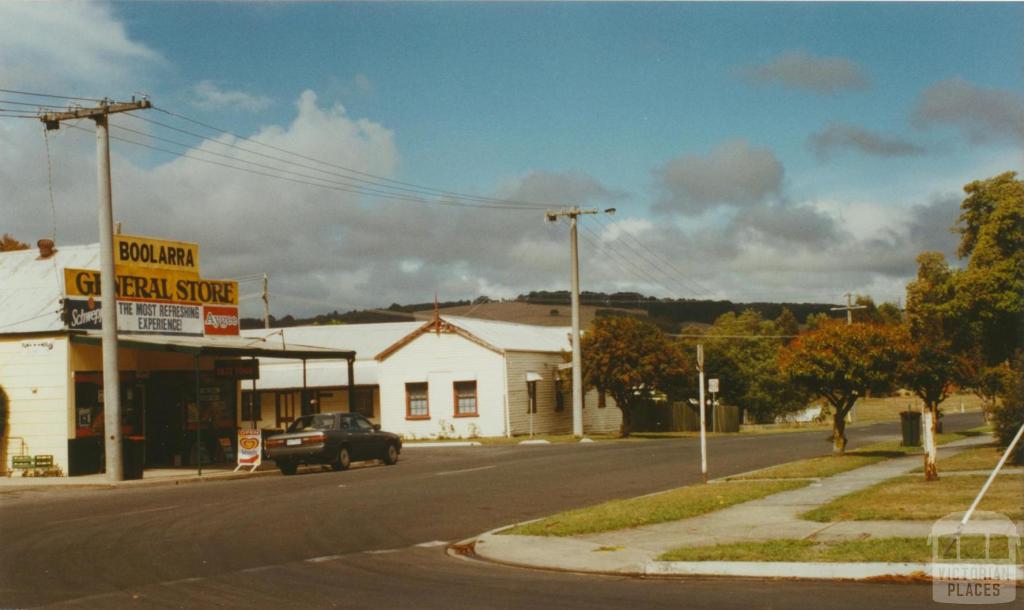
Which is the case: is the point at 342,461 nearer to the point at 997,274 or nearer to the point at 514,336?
the point at 997,274

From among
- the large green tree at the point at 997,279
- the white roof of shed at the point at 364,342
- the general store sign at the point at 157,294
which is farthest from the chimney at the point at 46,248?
the large green tree at the point at 997,279

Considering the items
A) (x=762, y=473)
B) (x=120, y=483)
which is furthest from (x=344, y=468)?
(x=762, y=473)

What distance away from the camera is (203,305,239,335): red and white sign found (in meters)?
33.5

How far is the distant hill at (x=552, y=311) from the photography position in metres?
84.4

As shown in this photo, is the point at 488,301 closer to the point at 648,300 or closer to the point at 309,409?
the point at 648,300

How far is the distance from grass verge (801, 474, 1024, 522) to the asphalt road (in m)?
4.15

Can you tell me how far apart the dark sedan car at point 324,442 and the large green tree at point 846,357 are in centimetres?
1137

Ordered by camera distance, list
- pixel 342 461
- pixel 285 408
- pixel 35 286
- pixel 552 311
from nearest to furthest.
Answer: pixel 342 461
pixel 35 286
pixel 285 408
pixel 552 311

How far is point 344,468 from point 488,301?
55915 millimetres

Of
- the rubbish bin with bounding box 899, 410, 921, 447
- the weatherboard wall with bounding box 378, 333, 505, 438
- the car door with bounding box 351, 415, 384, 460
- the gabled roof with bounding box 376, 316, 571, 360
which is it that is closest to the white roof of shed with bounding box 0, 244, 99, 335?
the car door with bounding box 351, 415, 384, 460

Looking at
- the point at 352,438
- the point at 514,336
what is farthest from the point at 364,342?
the point at 352,438

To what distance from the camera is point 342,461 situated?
1109 inches

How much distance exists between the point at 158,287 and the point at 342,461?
27.5ft

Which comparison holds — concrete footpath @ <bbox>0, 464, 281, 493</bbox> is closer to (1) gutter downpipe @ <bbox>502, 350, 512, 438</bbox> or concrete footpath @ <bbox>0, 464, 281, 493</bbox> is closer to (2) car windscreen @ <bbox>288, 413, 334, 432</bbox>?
(2) car windscreen @ <bbox>288, 413, 334, 432</bbox>
